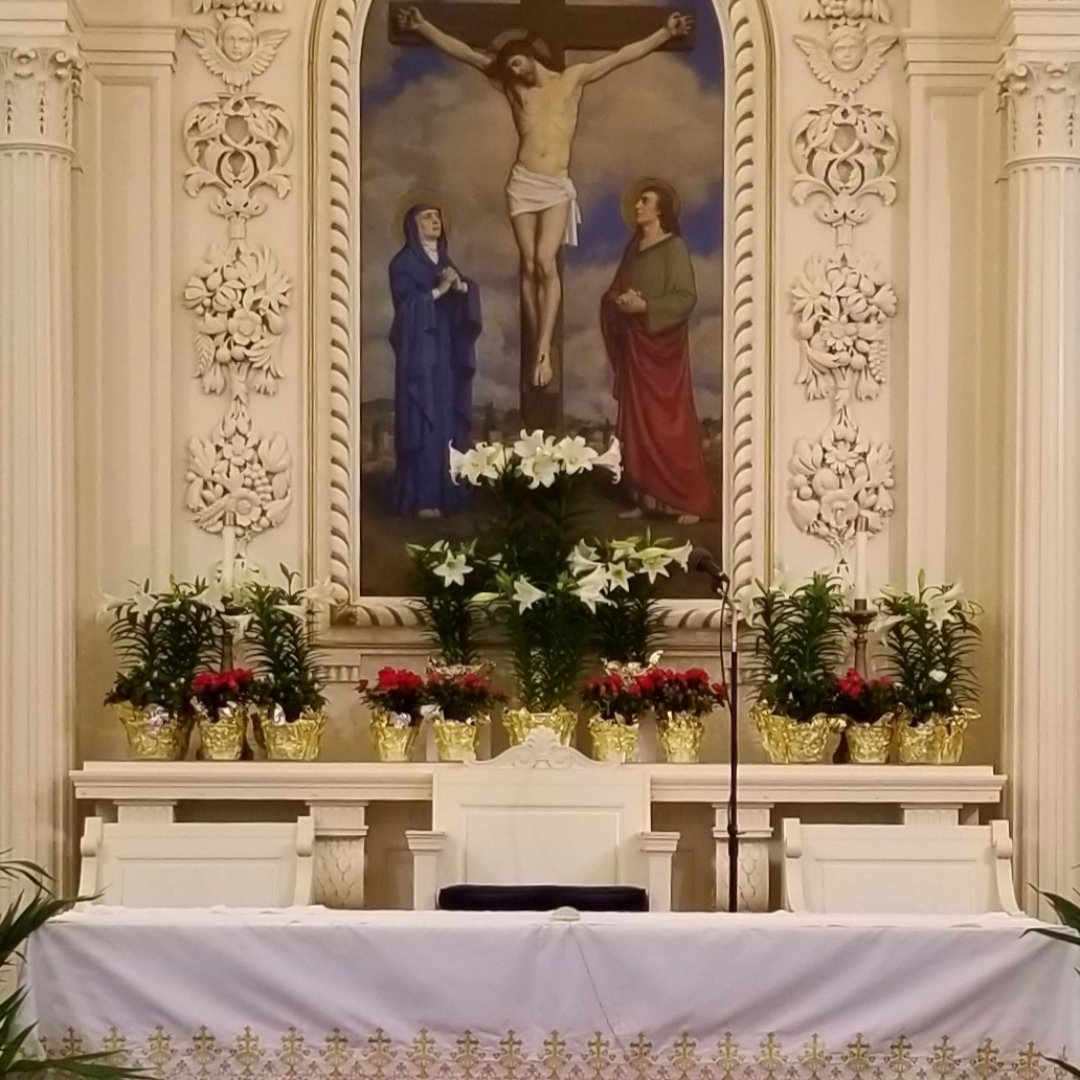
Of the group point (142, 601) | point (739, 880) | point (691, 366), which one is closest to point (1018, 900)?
point (739, 880)

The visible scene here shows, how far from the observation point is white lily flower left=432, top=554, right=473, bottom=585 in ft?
28.0

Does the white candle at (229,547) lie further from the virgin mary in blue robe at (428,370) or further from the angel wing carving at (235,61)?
the angel wing carving at (235,61)

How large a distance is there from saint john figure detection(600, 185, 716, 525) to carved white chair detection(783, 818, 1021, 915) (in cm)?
175

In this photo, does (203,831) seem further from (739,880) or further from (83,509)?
(739,880)

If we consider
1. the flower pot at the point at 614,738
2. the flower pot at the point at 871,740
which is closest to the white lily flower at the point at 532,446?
the flower pot at the point at 614,738

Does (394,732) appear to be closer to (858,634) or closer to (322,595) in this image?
(322,595)

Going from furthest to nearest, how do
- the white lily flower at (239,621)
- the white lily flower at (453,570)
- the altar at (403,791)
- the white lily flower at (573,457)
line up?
the white lily flower at (573,457) → the white lily flower at (453,570) → the white lily flower at (239,621) → the altar at (403,791)

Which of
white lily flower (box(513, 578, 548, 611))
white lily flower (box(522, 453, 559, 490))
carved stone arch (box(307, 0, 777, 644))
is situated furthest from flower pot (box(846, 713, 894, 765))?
white lily flower (box(522, 453, 559, 490))

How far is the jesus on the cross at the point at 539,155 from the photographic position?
9.04m

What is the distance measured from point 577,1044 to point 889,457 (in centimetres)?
400

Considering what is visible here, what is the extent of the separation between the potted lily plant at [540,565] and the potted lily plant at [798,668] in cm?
83

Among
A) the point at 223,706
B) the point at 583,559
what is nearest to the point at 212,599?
the point at 223,706

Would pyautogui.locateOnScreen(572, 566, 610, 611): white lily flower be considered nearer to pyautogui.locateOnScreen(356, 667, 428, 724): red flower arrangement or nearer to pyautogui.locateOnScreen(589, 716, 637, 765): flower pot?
pyautogui.locateOnScreen(589, 716, 637, 765): flower pot

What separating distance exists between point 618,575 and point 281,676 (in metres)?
1.55
